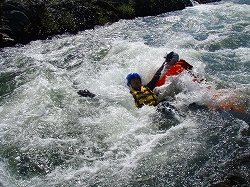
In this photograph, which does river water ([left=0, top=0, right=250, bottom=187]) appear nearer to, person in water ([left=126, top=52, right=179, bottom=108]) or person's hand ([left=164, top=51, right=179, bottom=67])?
person in water ([left=126, top=52, right=179, bottom=108])

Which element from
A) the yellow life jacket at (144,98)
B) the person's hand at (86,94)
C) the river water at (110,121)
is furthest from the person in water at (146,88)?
the person's hand at (86,94)

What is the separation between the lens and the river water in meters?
4.38

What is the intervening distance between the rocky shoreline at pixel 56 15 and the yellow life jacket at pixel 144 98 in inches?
259

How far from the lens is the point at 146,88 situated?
685 cm

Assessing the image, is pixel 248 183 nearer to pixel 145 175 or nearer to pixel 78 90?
pixel 145 175

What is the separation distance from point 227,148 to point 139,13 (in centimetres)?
1232

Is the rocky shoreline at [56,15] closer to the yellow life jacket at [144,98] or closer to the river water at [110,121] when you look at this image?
the river water at [110,121]

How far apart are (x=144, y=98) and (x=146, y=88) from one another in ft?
1.39

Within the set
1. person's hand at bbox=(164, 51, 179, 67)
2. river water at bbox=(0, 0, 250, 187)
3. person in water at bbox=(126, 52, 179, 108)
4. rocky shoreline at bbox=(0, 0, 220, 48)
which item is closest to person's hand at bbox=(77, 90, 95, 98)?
river water at bbox=(0, 0, 250, 187)

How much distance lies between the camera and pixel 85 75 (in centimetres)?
836

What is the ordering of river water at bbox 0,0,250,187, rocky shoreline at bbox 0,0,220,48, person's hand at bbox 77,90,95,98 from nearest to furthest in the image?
river water at bbox 0,0,250,187
person's hand at bbox 77,90,95,98
rocky shoreline at bbox 0,0,220,48

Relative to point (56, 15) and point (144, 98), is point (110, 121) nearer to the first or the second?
point (144, 98)

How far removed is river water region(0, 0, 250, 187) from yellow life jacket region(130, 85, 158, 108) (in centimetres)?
23

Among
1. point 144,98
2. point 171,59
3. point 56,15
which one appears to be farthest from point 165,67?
point 56,15
